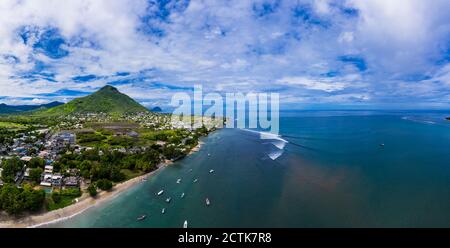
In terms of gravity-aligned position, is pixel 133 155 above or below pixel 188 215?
above

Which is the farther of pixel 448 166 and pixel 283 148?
pixel 283 148

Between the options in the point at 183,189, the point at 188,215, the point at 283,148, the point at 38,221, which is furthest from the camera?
the point at 283,148

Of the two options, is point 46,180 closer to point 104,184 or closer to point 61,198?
point 61,198

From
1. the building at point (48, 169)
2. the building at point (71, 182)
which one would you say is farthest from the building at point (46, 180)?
the building at point (48, 169)

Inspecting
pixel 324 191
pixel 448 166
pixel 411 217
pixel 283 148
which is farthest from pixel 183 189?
pixel 448 166

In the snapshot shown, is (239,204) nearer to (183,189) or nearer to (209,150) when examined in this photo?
(183,189)

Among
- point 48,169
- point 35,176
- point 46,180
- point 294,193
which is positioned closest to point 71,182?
point 46,180

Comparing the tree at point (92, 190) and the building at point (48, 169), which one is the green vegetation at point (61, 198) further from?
the building at point (48, 169)
